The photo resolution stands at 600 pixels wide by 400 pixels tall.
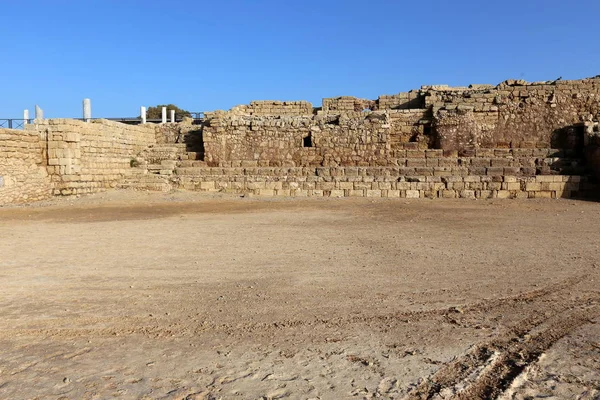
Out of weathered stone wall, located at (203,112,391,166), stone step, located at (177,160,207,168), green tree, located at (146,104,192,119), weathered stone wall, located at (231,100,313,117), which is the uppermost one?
green tree, located at (146,104,192,119)

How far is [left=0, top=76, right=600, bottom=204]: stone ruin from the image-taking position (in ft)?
44.0

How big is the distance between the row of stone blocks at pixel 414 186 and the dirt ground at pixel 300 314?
5946 millimetres

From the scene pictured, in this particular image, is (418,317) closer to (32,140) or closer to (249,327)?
(249,327)

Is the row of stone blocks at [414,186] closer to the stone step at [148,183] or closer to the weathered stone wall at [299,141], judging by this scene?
the stone step at [148,183]

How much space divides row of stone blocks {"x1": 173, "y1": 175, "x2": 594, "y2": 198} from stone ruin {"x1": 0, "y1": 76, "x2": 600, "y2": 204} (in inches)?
1.2

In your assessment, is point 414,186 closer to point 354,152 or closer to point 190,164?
point 354,152

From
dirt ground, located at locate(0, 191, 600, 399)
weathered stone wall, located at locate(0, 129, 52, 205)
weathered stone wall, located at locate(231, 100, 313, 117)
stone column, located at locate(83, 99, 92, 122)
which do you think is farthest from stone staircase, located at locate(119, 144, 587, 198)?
stone column, located at locate(83, 99, 92, 122)

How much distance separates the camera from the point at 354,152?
1562 centimetres

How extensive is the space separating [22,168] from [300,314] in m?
12.0

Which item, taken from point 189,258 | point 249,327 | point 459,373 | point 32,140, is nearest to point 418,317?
point 459,373

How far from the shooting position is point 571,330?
129 inches

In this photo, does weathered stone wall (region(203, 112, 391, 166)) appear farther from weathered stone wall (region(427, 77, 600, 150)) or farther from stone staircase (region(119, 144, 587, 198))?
weathered stone wall (region(427, 77, 600, 150))

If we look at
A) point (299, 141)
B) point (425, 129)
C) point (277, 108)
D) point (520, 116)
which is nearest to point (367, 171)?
point (299, 141)

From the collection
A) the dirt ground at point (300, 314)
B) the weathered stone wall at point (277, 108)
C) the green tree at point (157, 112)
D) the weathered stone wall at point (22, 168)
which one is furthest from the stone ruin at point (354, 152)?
the green tree at point (157, 112)
